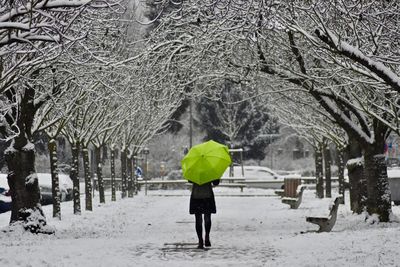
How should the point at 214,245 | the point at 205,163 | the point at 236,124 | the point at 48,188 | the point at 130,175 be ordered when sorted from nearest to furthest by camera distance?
the point at 205,163 < the point at 214,245 < the point at 48,188 < the point at 130,175 < the point at 236,124

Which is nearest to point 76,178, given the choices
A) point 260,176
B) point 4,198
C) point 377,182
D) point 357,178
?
point 4,198

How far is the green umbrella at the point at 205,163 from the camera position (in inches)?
454

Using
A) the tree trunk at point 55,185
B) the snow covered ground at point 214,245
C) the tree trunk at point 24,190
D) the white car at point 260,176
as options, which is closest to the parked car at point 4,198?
the tree trunk at point 55,185

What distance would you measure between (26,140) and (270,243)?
20.7 ft

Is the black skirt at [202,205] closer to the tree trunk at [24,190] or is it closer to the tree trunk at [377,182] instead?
the tree trunk at [24,190]

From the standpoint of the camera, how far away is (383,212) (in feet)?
50.3

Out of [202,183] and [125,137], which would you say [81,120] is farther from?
[202,183]

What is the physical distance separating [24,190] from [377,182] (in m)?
8.34

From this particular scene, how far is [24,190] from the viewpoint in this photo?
14.7m

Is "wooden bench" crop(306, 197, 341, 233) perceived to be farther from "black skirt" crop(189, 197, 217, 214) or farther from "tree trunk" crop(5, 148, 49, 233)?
"tree trunk" crop(5, 148, 49, 233)

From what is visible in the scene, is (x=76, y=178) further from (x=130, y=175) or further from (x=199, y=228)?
(x=130, y=175)

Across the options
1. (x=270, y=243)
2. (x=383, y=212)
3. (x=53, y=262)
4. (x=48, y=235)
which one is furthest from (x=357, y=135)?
(x=53, y=262)

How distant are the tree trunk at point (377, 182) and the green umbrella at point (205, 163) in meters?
4.86

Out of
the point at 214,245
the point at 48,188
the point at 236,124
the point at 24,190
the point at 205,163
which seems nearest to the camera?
the point at 205,163
